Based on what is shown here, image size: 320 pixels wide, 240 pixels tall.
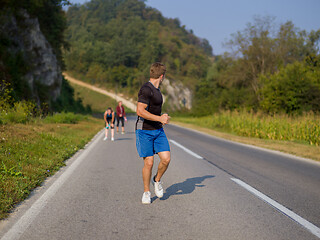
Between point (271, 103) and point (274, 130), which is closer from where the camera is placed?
point (274, 130)

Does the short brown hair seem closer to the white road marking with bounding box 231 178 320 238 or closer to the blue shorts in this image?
the blue shorts

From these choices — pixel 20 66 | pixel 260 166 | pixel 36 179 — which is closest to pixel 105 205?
pixel 36 179

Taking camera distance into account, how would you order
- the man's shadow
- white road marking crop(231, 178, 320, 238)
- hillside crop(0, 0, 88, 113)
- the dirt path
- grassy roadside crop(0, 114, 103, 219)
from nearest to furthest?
1. white road marking crop(231, 178, 320, 238)
2. grassy roadside crop(0, 114, 103, 219)
3. the man's shadow
4. hillside crop(0, 0, 88, 113)
5. the dirt path

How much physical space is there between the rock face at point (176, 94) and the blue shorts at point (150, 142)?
91249mm

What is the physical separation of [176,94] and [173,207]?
320 feet

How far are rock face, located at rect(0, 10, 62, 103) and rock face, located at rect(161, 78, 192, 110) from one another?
65.5 metres

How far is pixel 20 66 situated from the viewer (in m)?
22.7

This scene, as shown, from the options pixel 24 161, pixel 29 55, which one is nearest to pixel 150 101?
pixel 24 161

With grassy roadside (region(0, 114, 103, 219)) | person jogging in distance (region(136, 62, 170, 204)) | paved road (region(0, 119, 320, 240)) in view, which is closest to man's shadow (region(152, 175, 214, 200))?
paved road (region(0, 119, 320, 240))

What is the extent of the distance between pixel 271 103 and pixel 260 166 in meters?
25.6

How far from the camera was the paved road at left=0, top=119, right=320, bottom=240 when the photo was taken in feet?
12.4

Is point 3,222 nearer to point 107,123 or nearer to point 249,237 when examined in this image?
point 249,237

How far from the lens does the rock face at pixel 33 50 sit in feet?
73.6

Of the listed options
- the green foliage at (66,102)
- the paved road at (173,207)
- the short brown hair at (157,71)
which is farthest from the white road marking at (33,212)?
the green foliage at (66,102)
